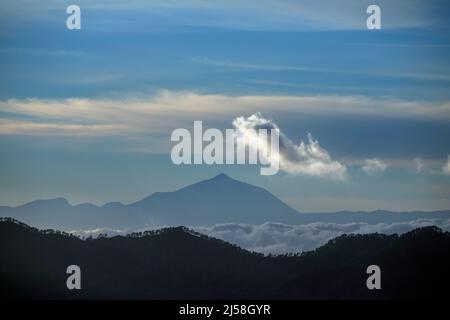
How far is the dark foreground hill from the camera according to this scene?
1870 cm

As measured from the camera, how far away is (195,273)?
19.2m

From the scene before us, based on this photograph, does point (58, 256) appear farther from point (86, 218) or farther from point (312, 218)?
point (312, 218)

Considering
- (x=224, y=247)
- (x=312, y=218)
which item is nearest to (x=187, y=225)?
(x=224, y=247)

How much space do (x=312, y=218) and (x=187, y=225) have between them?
2.11 metres

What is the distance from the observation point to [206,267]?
1938 cm

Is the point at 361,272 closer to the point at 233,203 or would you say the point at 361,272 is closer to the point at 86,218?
the point at 233,203

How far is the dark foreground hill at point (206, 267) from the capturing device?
18.7 meters

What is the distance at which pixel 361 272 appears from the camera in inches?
738

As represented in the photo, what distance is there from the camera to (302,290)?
1891 cm
